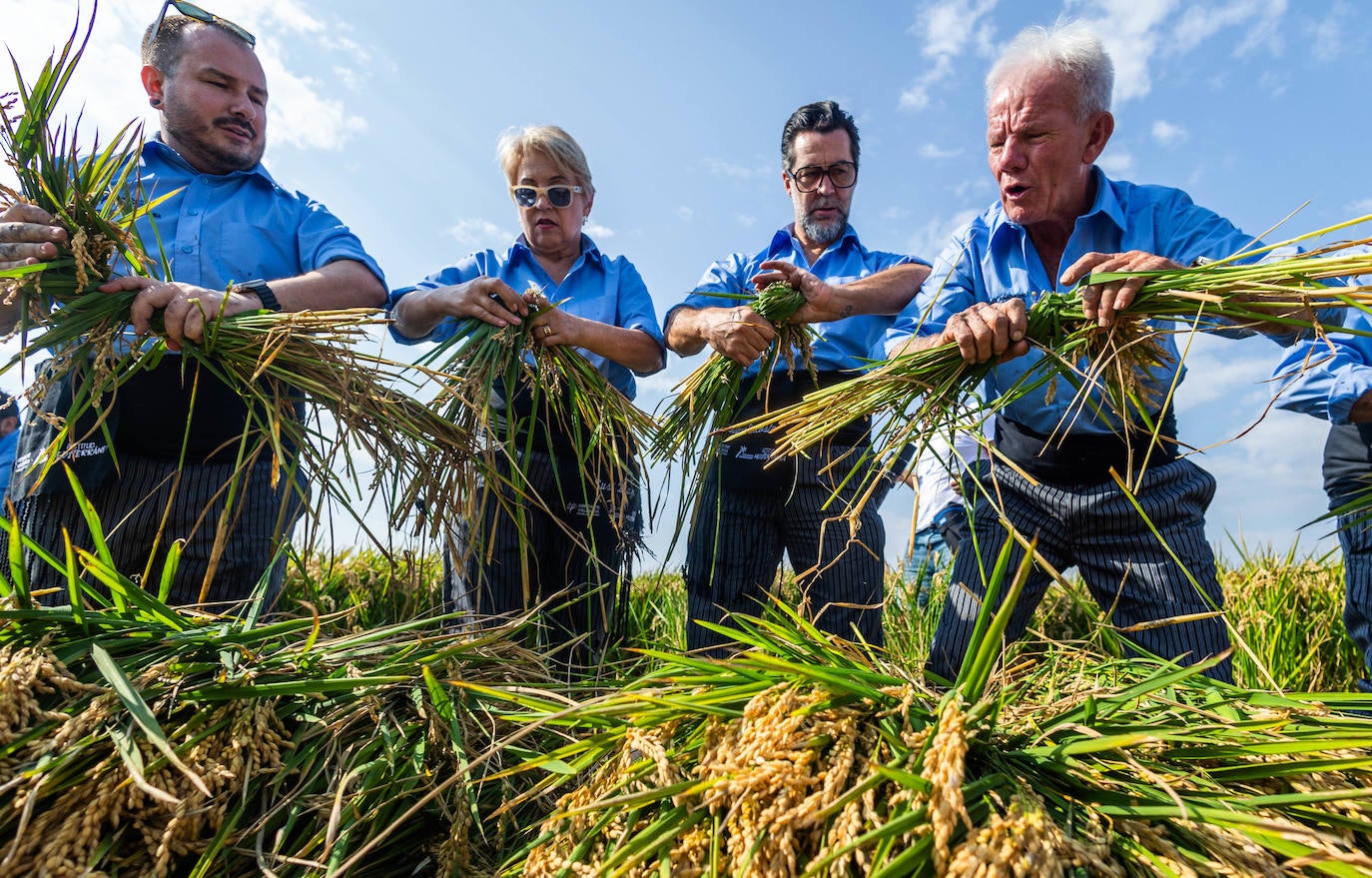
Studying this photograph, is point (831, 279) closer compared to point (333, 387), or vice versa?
point (333, 387)

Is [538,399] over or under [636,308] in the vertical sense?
under

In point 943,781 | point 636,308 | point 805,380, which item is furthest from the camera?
point 636,308

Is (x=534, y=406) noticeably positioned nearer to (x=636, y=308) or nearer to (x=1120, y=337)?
(x=636, y=308)

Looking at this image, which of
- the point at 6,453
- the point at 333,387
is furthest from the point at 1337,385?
the point at 6,453

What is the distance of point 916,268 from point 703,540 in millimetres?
Result: 1185

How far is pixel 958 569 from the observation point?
246 centimetres

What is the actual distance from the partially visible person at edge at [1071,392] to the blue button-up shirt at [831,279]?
0.41m

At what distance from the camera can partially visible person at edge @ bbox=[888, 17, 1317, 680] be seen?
86.0 inches

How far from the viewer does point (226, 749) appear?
1015 millimetres

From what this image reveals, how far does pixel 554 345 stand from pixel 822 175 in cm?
137

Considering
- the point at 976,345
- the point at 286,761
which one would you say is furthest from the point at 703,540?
the point at 286,761

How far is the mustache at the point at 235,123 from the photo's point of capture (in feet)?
8.43

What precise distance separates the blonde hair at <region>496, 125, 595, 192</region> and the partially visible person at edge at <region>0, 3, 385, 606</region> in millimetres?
751

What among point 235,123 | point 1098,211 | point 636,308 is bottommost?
point 636,308
